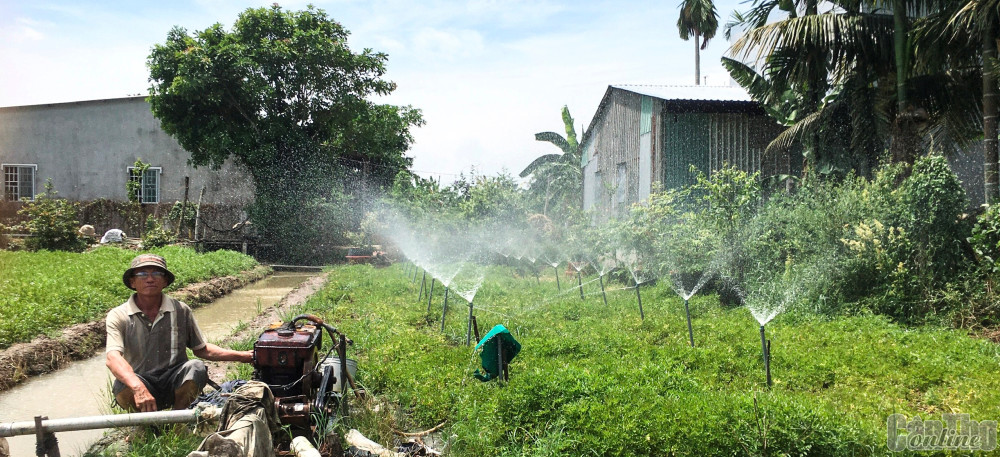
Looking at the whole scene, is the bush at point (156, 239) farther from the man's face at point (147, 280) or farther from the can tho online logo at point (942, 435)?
the can tho online logo at point (942, 435)

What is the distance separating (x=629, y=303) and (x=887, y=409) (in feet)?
21.3

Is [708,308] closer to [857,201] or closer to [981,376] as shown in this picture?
[857,201]

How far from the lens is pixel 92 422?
3459 mm

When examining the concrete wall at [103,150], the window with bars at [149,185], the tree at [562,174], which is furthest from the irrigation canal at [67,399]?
the window with bars at [149,185]

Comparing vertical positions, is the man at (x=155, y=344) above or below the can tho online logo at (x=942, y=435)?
above

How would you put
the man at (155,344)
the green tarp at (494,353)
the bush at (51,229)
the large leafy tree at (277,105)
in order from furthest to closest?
the large leafy tree at (277,105) < the bush at (51,229) < the green tarp at (494,353) < the man at (155,344)

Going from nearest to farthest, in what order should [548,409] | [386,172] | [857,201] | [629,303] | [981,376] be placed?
[548,409] → [981,376] → [857,201] → [629,303] → [386,172]

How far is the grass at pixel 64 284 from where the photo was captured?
8.95 meters

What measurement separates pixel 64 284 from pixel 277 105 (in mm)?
14736

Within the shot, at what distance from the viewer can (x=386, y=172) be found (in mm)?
28750

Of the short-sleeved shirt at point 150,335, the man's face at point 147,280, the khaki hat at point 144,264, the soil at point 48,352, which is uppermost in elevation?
the khaki hat at point 144,264

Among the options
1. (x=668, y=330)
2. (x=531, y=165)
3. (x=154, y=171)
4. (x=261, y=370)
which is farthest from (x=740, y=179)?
(x=154, y=171)

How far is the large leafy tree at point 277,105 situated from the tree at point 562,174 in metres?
7.18

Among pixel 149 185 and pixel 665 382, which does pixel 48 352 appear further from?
pixel 149 185
